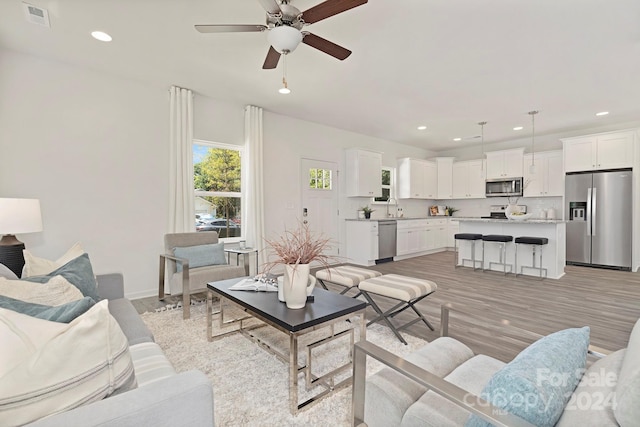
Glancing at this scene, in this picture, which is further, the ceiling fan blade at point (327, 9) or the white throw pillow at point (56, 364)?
the ceiling fan blade at point (327, 9)

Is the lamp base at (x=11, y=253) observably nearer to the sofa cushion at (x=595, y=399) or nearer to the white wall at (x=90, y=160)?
the white wall at (x=90, y=160)

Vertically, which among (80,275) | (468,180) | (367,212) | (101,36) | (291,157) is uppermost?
(101,36)

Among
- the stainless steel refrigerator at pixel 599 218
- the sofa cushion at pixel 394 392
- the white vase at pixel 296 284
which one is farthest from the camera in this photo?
the stainless steel refrigerator at pixel 599 218

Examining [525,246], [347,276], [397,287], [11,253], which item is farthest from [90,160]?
[525,246]

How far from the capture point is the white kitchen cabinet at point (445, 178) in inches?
328

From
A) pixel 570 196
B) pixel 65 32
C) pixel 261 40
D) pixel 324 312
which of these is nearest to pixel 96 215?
pixel 65 32

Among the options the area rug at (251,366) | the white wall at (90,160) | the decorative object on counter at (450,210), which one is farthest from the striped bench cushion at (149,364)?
the decorative object on counter at (450,210)

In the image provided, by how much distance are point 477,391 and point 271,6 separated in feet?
8.18

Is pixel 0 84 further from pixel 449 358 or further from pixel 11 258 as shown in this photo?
pixel 449 358

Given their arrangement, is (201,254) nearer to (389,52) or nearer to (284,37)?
(284,37)

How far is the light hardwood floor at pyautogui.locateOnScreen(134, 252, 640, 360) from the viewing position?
2.78m

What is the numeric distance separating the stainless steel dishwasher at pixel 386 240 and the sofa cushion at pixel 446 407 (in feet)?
16.2

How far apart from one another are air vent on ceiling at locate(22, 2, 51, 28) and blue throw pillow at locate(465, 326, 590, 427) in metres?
3.95

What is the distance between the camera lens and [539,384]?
83cm
